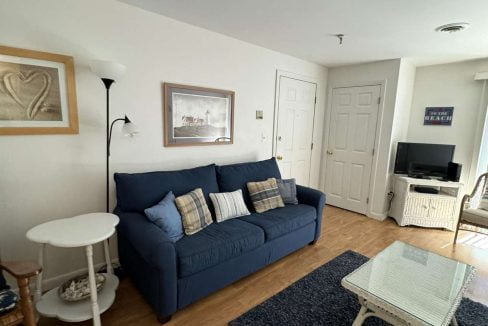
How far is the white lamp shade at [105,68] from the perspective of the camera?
Answer: 182cm

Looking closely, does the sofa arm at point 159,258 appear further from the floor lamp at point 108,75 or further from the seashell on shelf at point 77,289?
the floor lamp at point 108,75

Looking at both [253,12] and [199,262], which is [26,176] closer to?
[199,262]

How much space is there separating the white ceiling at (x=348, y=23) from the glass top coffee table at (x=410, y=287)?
1977mm

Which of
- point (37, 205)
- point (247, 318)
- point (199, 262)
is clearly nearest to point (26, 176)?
point (37, 205)

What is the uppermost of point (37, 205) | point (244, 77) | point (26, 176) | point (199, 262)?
point (244, 77)

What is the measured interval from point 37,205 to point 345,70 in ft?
13.9

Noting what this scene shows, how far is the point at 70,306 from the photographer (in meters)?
1.64

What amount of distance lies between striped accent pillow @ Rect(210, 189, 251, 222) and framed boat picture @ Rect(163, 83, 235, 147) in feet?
2.30

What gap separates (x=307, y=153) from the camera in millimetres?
4172

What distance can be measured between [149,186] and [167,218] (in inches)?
14.6

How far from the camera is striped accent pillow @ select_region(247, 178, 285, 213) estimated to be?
2.66m

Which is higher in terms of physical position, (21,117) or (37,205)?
(21,117)

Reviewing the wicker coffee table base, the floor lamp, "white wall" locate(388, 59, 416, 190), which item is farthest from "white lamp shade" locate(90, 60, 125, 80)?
"white wall" locate(388, 59, 416, 190)

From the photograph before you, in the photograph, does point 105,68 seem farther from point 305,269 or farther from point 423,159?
point 423,159
